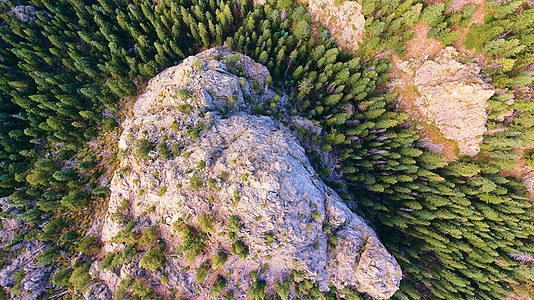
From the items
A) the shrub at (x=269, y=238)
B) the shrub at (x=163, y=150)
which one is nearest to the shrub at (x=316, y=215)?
the shrub at (x=269, y=238)

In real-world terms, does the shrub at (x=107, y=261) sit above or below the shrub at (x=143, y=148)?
below

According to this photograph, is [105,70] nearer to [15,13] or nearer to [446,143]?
[15,13]

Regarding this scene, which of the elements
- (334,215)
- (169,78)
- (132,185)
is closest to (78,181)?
(132,185)

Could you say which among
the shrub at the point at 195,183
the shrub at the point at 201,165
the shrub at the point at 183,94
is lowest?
the shrub at the point at 195,183

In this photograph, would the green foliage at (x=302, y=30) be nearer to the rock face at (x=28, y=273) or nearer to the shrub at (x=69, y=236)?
the shrub at (x=69, y=236)

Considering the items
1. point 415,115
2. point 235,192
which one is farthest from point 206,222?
point 415,115

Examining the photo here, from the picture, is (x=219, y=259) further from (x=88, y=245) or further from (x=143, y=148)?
(x=88, y=245)
